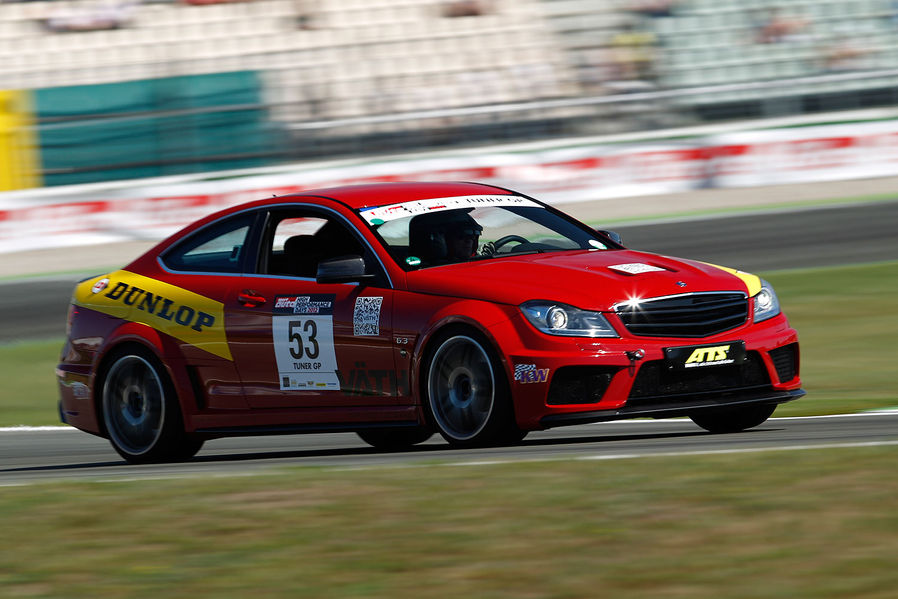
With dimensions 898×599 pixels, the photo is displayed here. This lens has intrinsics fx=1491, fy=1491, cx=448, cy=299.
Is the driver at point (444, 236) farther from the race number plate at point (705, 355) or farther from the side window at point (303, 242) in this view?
the race number plate at point (705, 355)

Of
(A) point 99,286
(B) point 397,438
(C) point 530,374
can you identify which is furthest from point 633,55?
(C) point 530,374

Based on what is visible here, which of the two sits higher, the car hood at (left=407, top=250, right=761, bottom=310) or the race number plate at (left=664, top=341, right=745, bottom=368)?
the car hood at (left=407, top=250, right=761, bottom=310)

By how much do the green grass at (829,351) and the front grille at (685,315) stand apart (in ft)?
5.37

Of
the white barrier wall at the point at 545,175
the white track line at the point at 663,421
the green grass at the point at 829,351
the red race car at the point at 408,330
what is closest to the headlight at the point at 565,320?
the red race car at the point at 408,330

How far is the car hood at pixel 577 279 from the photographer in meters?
6.83

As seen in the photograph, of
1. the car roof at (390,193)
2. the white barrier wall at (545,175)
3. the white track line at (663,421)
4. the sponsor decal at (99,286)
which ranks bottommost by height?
the white track line at (663,421)

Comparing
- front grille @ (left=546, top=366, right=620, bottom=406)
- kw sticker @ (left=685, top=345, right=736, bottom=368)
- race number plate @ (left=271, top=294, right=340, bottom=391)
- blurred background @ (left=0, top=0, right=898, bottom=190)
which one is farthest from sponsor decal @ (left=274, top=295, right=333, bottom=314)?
→ blurred background @ (left=0, top=0, right=898, bottom=190)

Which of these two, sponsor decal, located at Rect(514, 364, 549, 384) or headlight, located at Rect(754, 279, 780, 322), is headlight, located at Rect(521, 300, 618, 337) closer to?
sponsor decal, located at Rect(514, 364, 549, 384)

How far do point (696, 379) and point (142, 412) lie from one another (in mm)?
3239

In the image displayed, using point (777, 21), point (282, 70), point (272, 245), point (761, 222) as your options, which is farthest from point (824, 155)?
point (272, 245)

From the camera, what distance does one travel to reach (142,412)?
8383mm

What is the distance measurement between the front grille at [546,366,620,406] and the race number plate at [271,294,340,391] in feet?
4.29

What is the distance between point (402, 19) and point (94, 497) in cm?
2190

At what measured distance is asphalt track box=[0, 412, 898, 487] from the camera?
6.35m
